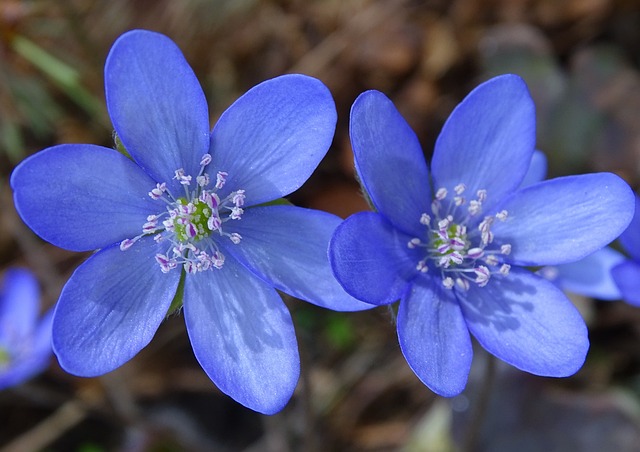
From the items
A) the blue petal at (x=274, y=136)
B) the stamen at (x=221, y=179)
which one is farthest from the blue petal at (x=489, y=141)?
the stamen at (x=221, y=179)

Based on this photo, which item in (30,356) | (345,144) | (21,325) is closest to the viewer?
(30,356)

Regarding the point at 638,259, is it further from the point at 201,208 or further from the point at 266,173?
the point at 201,208

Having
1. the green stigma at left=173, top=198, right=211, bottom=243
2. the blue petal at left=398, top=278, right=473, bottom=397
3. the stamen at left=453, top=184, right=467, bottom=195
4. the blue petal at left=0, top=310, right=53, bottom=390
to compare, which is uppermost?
the green stigma at left=173, top=198, right=211, bottom=243

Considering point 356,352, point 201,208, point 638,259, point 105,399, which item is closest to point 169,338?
point 105,399

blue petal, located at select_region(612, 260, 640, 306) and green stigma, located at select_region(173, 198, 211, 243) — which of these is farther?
blue petal, located at select_region(612, 260, 640, 306)

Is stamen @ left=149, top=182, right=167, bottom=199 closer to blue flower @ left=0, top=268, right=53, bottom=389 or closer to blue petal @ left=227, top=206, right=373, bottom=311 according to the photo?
blue petal @ left=227, top=206, right=373, bottom=311

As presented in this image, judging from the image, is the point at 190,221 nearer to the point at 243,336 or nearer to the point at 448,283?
the point at 243,336

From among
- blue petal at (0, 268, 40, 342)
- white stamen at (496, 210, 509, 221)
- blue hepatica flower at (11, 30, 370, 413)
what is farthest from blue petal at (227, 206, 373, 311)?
blue petal at (0, 268, 40, 342)

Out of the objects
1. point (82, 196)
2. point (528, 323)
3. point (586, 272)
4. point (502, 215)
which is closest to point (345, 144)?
point (586, 272)
